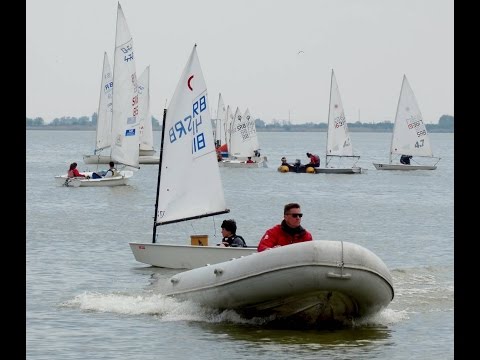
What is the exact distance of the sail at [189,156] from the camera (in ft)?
77.9

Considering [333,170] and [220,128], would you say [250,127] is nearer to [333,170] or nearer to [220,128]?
[220,128]

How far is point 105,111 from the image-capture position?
6681 centimetres

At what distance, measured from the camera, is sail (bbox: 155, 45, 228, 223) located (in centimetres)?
2373

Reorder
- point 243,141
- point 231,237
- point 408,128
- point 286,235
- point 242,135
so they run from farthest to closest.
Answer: point 243,141 → point 242,135 → point 408,128 → point 231,237 → point 286,235

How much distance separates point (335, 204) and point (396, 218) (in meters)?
6.64

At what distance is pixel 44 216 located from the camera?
39.8 m

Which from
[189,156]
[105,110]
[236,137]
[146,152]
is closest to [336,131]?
[236,137]

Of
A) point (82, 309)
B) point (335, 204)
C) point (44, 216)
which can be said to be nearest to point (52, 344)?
point (82, 309)

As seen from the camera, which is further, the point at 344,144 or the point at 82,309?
the point at 344,144

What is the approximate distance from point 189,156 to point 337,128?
4808cm

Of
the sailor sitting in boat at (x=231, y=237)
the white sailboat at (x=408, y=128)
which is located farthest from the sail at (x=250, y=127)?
the sailor sitting in boat at (x=231, y=237)

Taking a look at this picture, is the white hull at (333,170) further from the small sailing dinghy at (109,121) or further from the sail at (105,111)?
the sail at (105,111)
